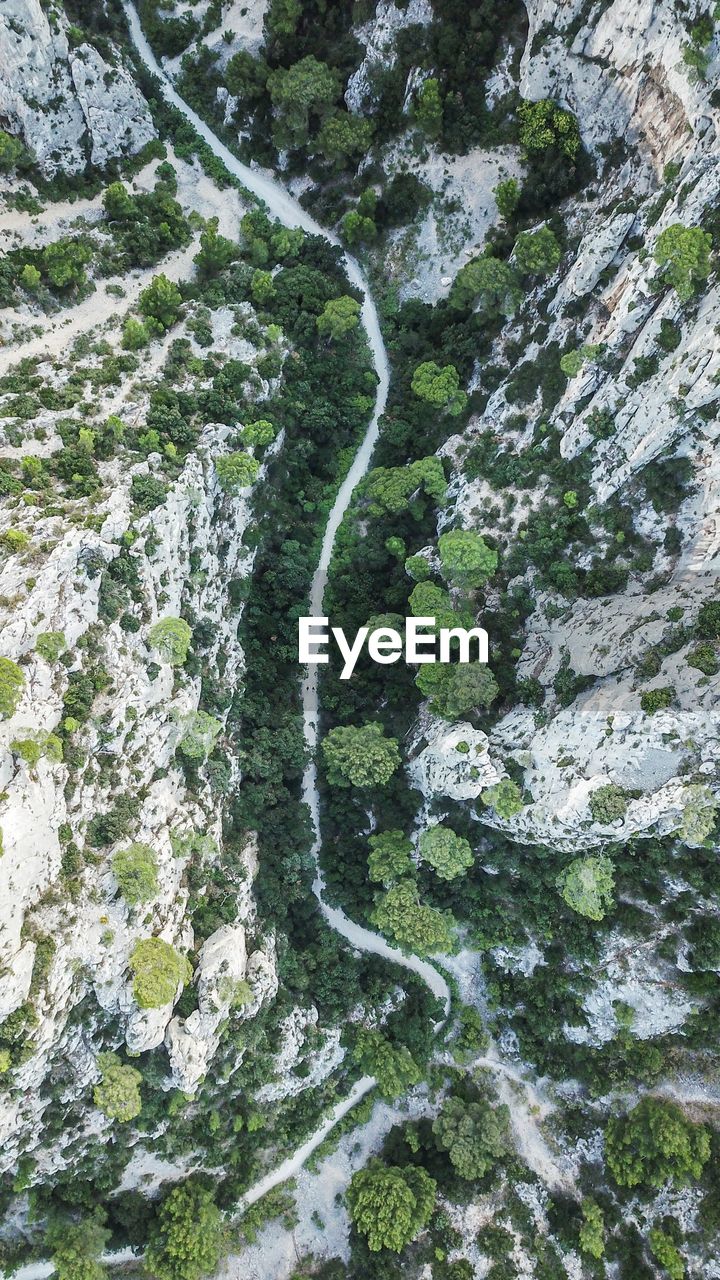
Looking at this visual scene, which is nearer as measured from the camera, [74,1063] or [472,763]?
[74,1063]

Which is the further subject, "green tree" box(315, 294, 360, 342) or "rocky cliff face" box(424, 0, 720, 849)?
"green tree" box(315, 294, 360, 342)

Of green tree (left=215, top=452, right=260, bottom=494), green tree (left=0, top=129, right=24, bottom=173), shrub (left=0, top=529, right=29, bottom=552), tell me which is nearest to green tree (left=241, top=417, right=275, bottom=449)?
green tree (left=215, top=452, right=260, bottom=494)

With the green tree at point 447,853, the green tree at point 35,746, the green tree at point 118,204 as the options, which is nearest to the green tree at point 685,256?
the green tree at point 447,853

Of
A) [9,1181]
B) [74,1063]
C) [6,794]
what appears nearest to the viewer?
[6,794]

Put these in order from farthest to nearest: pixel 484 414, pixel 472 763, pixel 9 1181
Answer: pixel 484 414 < pixel 472 763 < pixel 9 1181

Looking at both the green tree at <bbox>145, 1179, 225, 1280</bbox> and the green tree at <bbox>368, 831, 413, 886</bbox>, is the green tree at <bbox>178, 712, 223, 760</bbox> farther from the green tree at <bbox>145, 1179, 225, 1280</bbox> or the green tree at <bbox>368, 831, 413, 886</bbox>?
the green tree at <bbox>145, 1179, 225, 1280</bbox>

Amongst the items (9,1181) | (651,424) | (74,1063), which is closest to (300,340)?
(651,424)

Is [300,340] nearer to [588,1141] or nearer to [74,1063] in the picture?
[74,1063]
